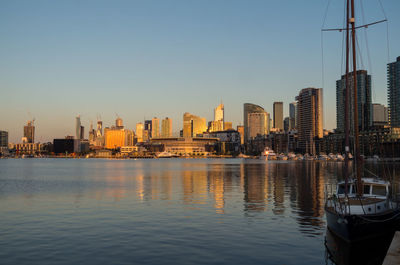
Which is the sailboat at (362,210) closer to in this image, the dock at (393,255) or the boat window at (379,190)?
the boat window at (379,190)

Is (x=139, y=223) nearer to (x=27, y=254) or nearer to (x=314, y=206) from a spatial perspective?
(x=27, y=254)

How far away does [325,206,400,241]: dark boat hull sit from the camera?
90.6ft

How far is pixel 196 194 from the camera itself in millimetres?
63188

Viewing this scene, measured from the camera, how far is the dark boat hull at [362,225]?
27609 mm

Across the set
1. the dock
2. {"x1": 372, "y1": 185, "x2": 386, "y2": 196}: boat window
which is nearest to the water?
the dock

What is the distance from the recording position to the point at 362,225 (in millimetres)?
27828

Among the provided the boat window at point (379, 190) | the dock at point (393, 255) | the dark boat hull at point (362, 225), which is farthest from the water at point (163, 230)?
the boat window at point (379, 190)

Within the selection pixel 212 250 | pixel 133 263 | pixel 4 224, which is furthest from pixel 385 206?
pixel 4 224

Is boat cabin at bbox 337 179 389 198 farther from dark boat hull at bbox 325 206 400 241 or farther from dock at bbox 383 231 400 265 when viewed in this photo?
dock at bbox 383 231 400 265

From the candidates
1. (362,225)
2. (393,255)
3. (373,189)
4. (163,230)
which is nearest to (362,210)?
(362,225)

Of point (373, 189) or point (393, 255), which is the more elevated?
point (373, 189)

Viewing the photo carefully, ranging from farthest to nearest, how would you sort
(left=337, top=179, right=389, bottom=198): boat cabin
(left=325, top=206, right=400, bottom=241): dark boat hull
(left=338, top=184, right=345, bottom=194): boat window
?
(left=338, top=184, right=345, bottom=194): boat window, (left=337, top=179, right=389, bottom=198): boat cabin, (left=325, top=206, right=400, bottom=241): dark boat hull

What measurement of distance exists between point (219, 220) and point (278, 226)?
6015mm

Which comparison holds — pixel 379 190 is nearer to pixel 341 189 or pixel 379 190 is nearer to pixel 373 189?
pixel 373 189
